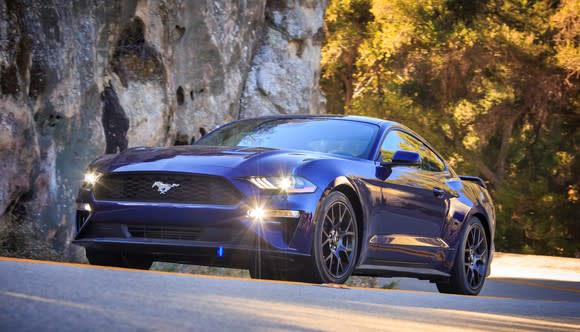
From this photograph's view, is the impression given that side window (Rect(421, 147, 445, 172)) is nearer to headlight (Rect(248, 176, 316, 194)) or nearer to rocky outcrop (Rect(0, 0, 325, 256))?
headlight (Rect(248, 176, 316, 194))

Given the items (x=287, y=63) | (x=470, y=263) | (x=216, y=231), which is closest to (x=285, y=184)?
(x=216, y=231)

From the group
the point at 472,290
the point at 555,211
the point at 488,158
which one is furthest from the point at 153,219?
the point at 488,158

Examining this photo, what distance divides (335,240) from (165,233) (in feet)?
4.22

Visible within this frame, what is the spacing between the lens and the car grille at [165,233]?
805cm

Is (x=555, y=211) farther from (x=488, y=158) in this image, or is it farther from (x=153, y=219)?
(x=153, y=219)

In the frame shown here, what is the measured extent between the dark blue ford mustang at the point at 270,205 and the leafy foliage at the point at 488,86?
17318 millimetres

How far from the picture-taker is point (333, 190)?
8.38 metres

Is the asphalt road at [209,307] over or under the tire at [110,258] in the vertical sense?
over

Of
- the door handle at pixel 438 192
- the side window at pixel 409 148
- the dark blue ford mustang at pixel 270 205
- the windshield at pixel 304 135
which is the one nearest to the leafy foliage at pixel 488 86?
the side window at pixel 409 148

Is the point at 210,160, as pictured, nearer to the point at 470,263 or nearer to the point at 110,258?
the point at 110,258

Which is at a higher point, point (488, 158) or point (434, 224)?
point (434, 224)

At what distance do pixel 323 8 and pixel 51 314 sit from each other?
881 inches

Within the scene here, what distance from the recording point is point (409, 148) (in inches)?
415

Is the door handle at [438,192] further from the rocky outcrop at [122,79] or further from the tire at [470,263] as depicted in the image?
the rocky outcrop at [122,79]
